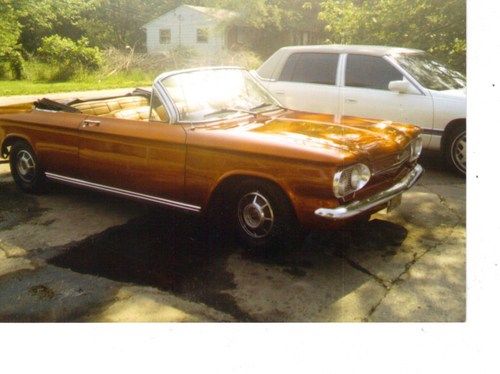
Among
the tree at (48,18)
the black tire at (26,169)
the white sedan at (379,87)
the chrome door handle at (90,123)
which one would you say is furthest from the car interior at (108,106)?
the tree at (48,18)

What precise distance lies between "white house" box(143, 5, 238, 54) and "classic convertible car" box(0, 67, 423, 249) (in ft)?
8.97

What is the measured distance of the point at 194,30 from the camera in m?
8.27

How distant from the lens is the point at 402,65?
540 cm

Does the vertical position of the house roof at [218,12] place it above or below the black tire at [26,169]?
above

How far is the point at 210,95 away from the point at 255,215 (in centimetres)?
105

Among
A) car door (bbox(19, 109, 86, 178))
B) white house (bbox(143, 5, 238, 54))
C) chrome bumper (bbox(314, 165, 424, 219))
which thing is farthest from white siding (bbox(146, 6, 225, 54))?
chrome bumper (bbox(314, 165, 424, 219))

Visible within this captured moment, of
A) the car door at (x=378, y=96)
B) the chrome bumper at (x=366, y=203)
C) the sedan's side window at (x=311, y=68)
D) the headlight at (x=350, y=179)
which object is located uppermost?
the sedan's side window at (x=311, y=68)

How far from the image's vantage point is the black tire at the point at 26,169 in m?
4.53

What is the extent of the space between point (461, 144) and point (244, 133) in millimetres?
2904

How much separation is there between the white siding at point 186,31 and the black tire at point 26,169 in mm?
2874


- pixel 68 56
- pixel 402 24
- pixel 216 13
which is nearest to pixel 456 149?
pixel 402 24

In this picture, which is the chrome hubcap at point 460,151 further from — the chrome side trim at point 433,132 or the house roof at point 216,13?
the house roof at point 216,13
